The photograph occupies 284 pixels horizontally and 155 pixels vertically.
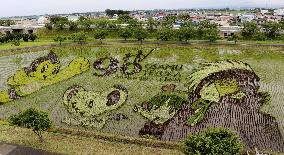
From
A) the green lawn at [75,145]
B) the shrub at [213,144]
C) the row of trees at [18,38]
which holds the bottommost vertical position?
the green lawn at [75,145]

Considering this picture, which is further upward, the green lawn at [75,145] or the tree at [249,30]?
the tree at [249,30]

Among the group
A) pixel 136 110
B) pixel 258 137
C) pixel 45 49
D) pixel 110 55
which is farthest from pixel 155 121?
pixel 45 49

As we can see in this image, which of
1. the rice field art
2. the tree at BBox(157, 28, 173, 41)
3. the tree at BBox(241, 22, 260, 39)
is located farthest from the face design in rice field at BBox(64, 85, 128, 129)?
the tree at BBox(241, 22, 260, 39)

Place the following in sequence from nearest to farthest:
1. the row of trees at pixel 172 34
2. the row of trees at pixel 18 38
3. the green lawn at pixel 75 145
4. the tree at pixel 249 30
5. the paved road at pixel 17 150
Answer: the paved road at pixel 17 150
the green lawn at pixel 75 145
the row of trees at pixel 172 34
the tree at pixel 249 30
the row of trees at pixel 18 38

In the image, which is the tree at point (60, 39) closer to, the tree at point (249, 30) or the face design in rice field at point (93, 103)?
the face design in rice field at point (93, 103)

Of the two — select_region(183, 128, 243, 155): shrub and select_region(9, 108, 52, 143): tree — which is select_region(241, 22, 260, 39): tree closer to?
select_region(183, 128, 243, 155): shrub

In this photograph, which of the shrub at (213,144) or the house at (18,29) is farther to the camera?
the house at (18,29)

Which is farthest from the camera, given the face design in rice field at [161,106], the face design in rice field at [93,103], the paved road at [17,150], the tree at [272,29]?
the tree at [272,29]

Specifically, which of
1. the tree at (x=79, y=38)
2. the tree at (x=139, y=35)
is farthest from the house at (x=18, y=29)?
the tree at (x=139, y=35)
